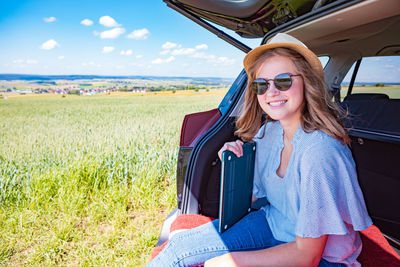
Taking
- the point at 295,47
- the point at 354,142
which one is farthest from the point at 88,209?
the point at 354,142

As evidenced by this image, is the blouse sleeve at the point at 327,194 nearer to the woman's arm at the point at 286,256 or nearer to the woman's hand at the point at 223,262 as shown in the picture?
the woman's arm at the point at 286,256

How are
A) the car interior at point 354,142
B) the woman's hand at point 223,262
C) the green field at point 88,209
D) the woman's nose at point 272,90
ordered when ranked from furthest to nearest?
the green field at point 88,209 → the car interior at point 354,142 → the woman's nose at point 272,90 → the woman's hand at point 223,262

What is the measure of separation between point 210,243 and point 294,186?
512 millimetres

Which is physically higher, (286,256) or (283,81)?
(283,81)

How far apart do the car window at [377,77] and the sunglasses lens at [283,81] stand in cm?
162

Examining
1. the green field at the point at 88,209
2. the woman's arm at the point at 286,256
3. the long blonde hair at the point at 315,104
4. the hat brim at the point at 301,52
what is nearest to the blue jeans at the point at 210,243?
the woman's arm at the point at 286,256

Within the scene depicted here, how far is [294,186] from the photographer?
3.36ft

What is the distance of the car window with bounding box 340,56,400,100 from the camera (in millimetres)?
2129

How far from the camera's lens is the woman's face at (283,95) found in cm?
113

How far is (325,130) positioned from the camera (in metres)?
1.05

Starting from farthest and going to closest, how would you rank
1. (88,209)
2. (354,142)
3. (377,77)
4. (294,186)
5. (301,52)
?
(88,209) < (377,77) < (354,142) < (301,52) < (294,186)

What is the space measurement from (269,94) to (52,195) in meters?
2.81

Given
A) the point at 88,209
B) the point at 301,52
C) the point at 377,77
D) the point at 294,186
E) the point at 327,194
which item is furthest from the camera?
the point at 88,209

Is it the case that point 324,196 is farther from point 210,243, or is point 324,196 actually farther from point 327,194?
point 210,243
